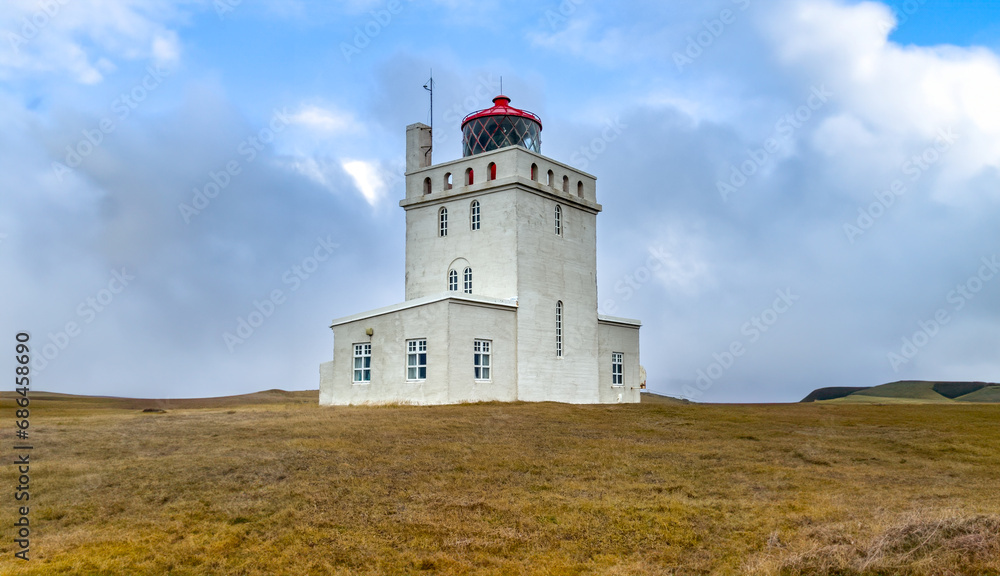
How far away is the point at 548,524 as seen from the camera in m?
10.4

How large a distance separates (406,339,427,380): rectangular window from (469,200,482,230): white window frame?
5.52m

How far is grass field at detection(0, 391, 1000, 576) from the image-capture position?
9.01 m

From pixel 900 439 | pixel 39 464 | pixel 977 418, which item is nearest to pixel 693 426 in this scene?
pixel 900 439

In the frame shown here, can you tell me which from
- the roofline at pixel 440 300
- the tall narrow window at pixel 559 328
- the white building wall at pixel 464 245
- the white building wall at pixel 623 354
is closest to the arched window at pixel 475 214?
the white building wall at pixel 464 245

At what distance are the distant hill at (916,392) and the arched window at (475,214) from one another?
22.8m

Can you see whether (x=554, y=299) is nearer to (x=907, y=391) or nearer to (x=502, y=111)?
(x=502, y=111)

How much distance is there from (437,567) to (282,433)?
1022cm

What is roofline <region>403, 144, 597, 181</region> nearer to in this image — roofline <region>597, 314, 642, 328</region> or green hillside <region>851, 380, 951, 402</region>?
roofline <region>597, 314, 642, 328</region>

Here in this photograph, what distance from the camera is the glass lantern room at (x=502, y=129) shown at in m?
30.9

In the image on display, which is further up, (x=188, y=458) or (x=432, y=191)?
(x=432, y=191)

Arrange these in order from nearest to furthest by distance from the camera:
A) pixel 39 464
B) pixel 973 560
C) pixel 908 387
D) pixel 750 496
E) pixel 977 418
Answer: pixel 973 560 < pixel 750 496 < pixel 39 464 < pixel 977 418 < pixel 908 387

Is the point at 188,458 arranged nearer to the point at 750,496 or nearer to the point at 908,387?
the point at 750,496

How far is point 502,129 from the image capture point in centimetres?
3092

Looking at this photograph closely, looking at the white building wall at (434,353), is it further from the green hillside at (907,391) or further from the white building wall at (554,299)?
the green hillside at (907,391)
